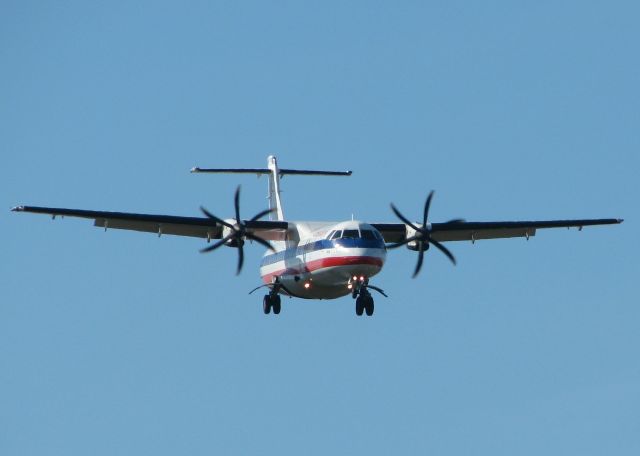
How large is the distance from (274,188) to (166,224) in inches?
345

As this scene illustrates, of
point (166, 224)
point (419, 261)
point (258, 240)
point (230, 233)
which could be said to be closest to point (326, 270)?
point (258, 240)

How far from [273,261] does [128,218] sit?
21.7 ft

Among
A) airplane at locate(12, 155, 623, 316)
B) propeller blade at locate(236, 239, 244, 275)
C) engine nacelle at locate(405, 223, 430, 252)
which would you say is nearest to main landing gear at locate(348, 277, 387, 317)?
airplane at locate(12, 155, 623, 316)

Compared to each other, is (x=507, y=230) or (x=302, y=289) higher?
(x=507, y=230)

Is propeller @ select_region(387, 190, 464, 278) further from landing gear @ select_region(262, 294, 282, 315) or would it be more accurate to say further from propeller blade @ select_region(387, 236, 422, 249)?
landing gear @ select_region(262, 294, 282, 315)

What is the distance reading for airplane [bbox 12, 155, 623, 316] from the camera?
53000 millimetres

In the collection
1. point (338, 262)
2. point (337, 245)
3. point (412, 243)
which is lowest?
point (338, 262)

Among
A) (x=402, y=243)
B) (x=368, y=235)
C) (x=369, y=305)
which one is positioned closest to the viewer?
(x=368, y=235)

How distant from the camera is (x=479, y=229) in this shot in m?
59.7

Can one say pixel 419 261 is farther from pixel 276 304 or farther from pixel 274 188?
pixel 274 188

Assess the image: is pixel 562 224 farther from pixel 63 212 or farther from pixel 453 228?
pixel 63 212

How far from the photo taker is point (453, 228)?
58750mm

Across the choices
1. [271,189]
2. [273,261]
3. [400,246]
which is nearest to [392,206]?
[400,246]

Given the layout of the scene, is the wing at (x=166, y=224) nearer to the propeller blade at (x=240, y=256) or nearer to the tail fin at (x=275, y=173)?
the propeller blade at (x=240, y=256)
